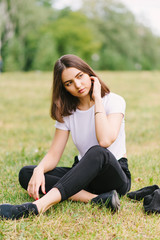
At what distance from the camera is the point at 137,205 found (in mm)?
3018

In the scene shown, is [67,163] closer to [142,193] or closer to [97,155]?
[142,193]

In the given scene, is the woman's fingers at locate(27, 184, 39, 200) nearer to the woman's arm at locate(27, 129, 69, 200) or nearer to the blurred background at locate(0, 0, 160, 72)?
the woman's arm at locate(27, 129, 69, 200)

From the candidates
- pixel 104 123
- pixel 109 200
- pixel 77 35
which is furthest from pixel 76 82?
pixel 77 35

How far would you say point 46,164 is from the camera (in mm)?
3156

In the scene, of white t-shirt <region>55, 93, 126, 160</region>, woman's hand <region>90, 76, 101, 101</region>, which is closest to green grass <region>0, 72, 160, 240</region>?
white t-shirt <region>55, 93, 126, 160</region>

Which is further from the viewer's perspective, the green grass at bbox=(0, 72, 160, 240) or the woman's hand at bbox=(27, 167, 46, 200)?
the woman's hand at bbox=(27, 167, 46, 200)

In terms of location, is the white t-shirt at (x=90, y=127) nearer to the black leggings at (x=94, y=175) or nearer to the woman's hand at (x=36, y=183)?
the black leggings at (x=94, y=175)

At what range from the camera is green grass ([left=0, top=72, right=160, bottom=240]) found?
97.1 inches

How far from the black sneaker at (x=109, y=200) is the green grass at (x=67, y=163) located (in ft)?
0.19

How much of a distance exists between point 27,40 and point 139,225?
116ft

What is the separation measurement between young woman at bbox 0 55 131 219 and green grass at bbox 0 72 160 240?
0.12m

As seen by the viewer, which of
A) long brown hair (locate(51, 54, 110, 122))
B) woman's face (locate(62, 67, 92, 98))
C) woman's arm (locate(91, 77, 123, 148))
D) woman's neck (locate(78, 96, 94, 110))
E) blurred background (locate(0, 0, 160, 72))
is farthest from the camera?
blurred background (locate(0, 0, 160, 72))

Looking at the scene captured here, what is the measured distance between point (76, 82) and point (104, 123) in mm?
465

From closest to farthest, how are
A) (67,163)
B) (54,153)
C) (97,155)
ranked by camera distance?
(97,155)
(54,153)
(67,163)
